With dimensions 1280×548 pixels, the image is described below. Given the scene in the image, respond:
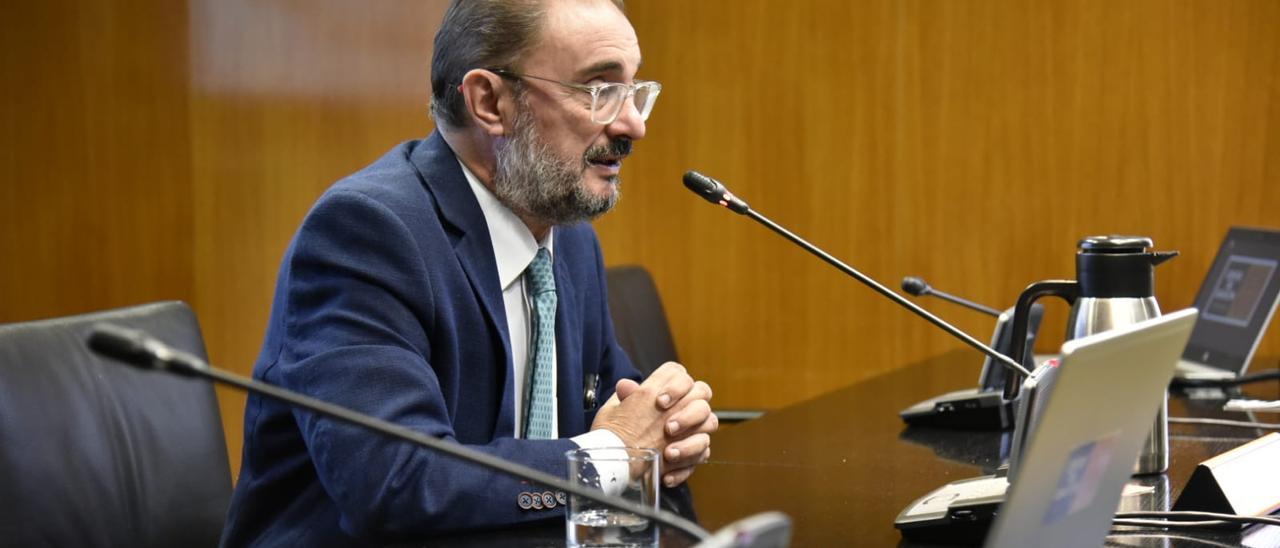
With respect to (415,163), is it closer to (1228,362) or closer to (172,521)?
(172,521)

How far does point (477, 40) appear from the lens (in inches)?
82.0

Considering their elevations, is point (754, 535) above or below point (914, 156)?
above

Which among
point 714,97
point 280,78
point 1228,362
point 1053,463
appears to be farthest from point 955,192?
point 1053,463

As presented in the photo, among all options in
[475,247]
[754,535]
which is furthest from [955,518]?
[754,535]

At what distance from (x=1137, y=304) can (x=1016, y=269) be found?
218 cm

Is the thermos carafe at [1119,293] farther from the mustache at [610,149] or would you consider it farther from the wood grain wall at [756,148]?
the wood grain wall at [756,148]

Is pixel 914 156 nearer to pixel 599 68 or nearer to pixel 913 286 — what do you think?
pixel 913 286

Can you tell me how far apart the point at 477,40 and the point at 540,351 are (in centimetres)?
46

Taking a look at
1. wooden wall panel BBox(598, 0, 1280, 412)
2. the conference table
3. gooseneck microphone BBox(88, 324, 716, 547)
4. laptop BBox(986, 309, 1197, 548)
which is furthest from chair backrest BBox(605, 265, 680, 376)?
gooseneck microphone BBox(88, 324, 716, 547)

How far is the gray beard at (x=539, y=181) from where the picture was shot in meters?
2.03

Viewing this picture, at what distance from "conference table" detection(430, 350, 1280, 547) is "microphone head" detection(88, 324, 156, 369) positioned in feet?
2.29

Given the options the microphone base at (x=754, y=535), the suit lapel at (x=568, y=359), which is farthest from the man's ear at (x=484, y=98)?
the microphone base at (x=754, y=535)

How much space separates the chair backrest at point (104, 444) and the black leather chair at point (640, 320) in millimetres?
1304

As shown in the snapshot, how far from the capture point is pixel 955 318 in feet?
13.2
